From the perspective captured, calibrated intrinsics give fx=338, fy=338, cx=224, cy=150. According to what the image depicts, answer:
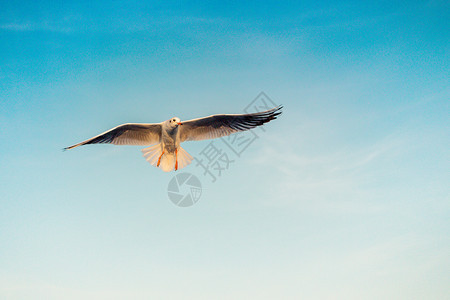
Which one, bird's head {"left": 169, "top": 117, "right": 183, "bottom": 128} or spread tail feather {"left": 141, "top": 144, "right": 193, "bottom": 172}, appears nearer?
bird's head {"left": 169, "top": 117, "right": 183, "bottom": 128}

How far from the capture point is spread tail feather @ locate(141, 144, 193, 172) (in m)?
9.47

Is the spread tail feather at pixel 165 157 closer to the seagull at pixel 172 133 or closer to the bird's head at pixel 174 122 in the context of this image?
the seagull at pixel 172 133

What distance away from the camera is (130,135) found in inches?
376

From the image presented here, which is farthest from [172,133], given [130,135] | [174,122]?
[130,135]

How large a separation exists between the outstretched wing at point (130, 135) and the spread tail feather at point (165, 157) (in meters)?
0.28

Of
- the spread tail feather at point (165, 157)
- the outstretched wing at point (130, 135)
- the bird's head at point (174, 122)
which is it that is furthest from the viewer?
the spread tail feather at point (165, 157)

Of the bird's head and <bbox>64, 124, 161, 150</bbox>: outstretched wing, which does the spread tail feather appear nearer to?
<bbox>64, 124, 161, 150</bbox>: outstretched wing

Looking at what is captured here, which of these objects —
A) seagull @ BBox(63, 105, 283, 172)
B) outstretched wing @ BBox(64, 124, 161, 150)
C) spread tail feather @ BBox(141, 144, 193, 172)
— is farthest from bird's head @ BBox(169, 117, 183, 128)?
spread tail feather @ BBox(141, 144, 193, 172)

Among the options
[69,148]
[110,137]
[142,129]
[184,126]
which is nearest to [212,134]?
[184,126]

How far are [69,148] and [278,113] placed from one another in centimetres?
554

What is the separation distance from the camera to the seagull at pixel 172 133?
9188mm

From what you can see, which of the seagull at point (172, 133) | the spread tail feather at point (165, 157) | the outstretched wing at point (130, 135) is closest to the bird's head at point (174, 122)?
the seagull at point (172, 133)

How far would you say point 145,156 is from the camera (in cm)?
956

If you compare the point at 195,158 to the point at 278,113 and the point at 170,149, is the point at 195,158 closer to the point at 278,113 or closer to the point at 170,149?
the point at 170,149
